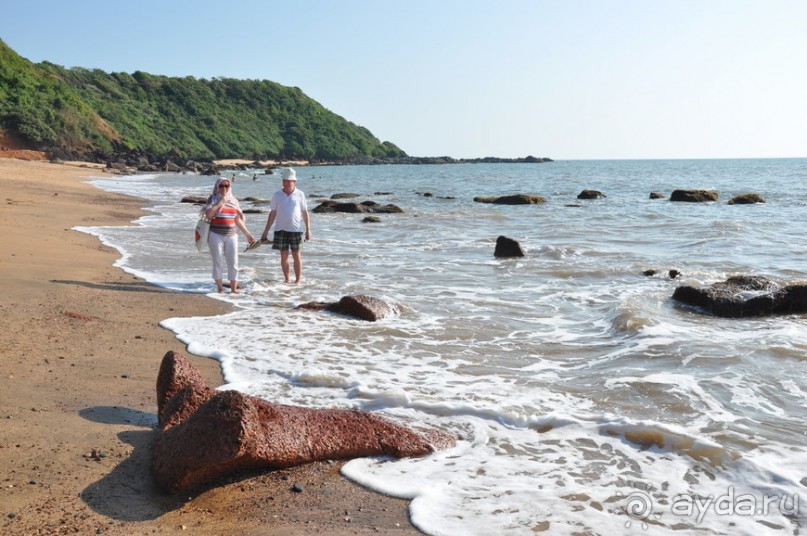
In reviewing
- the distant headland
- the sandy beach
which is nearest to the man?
the sandy beach

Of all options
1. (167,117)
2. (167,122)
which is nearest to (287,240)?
(167,122)

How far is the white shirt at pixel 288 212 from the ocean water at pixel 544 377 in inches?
31.7

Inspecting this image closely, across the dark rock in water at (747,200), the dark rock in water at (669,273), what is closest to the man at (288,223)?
the dark rock in water at (669,273)

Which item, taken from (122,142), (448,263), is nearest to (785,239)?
(448,263)

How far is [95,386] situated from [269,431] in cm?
181

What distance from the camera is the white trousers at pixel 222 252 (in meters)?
8.84

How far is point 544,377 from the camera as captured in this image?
5551mm

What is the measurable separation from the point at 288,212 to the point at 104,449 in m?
6.21

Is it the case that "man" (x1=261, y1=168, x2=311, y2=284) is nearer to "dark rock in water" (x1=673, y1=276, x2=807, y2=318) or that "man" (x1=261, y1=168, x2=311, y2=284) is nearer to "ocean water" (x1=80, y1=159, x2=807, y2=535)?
"ocean water" (x1=80, y1=159, x2=807, y2=535)

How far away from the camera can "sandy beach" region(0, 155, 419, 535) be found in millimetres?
3031

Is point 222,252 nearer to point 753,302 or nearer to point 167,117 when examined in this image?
point 753,302

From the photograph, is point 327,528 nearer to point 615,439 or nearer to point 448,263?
point 615,439

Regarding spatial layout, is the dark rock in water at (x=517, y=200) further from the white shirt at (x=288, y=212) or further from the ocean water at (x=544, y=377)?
the white shirt at (x=288, y=212)

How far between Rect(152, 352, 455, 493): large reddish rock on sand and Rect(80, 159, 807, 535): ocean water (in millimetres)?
161
